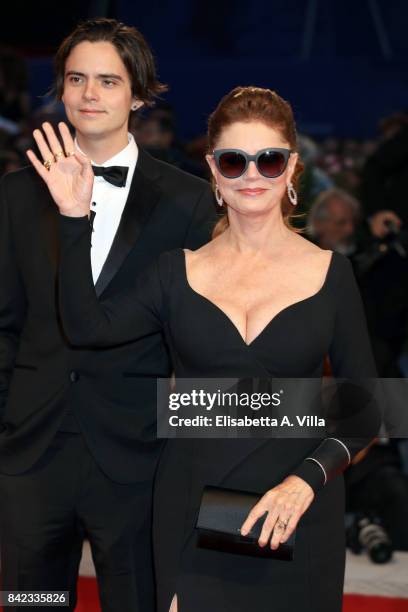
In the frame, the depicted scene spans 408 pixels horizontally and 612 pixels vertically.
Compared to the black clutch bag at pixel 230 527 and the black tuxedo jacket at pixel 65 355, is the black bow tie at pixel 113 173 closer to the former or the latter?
the black tuxedo jacket at pixel 65 355

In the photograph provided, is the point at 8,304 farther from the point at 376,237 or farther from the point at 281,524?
the point at 376,237

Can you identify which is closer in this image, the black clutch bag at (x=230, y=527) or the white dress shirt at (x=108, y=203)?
the black clutch bag at (x=230, y=527)

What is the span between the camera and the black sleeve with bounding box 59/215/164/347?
2.69 metres

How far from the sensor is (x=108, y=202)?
3.36 metres

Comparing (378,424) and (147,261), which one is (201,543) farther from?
(147,261)

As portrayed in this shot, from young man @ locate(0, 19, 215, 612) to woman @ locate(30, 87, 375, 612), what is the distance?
1.43 feet

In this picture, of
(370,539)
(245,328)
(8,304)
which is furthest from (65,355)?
(370,539)

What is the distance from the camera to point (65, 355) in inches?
126

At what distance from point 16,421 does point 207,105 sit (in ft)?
22.4

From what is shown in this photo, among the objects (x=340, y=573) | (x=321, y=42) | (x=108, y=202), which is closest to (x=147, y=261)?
(x=108, y=202)

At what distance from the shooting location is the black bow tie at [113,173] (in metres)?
3.26

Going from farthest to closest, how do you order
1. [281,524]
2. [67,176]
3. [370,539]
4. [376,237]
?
1. [376,237]
2. [370,539]
3. [67,176]
4. [281,524]

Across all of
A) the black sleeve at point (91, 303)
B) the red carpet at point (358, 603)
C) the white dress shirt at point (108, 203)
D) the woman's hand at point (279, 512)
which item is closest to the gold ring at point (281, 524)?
the woman's hand at point (279, 512)

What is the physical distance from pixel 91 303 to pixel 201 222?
73cm
